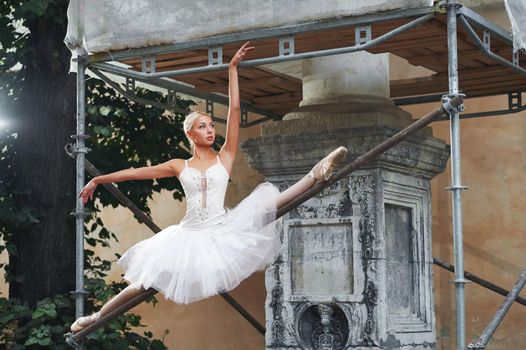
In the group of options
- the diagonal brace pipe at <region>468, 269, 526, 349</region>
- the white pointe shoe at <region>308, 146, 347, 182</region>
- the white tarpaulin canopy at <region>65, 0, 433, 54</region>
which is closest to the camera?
the white pointe shoe at <region>308, 146, 347, 182</region>

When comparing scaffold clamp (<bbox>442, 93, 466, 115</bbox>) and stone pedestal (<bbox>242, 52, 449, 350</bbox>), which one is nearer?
scaffold clamp (<bbox>442, 93, 466, 115</bbox>)

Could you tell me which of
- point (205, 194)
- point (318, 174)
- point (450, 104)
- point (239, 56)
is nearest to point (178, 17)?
point (239, 56)

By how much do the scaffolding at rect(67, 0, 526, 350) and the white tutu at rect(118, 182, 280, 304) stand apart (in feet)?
0.54

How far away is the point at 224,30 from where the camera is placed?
8062 mm

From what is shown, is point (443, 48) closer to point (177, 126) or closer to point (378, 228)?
point (378, 228)

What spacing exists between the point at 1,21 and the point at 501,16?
4.51m

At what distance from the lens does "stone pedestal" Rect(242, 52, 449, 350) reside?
8.48 metres

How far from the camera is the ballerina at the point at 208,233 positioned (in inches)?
300

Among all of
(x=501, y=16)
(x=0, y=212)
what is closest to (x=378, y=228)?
(x=501, y=16)

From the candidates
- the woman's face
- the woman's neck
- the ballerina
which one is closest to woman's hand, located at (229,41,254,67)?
the ballerina

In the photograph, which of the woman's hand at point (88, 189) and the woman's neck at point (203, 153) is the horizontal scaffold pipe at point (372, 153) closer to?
the woman's neck at point (203, 153)

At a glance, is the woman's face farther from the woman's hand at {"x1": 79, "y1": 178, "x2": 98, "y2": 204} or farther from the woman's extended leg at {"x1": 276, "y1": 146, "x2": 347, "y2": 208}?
the woman's hand at {"x1": 79, "y1": 178, "x2": 98, "y2": 204}

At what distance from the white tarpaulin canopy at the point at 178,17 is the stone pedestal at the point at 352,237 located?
3.78 ft

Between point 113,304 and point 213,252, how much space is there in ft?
3.24
